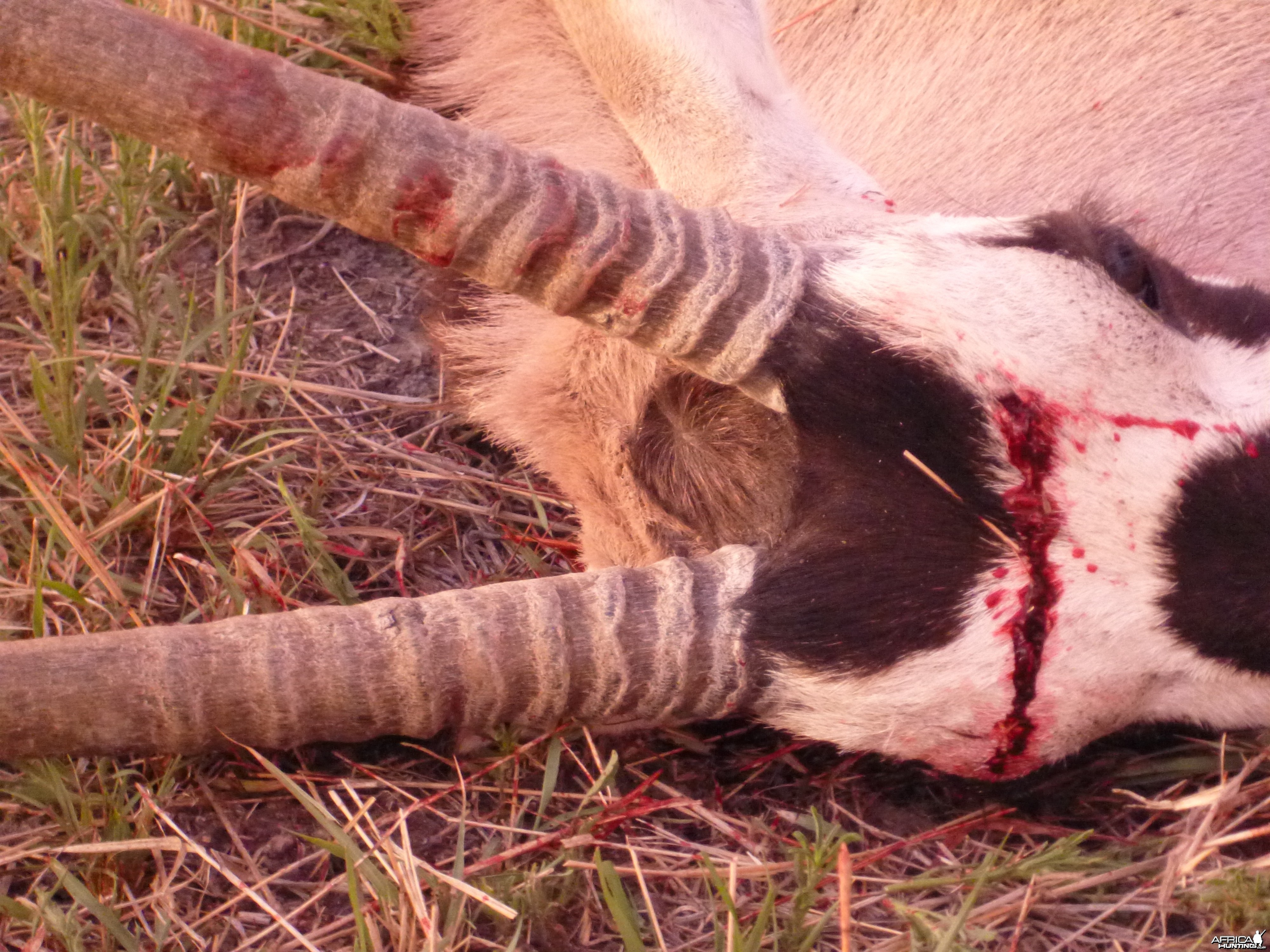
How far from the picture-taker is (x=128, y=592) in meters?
2.32

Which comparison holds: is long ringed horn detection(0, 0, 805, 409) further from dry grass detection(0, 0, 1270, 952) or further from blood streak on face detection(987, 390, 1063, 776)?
dry grass detection(0, 0, 1270, 952)

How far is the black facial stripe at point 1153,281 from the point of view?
6.48 ft

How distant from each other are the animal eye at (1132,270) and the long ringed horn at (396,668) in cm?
68

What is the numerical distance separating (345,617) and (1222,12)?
201cm

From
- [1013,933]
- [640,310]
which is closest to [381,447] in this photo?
[640,310]

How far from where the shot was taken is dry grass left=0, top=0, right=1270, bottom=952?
188 cm

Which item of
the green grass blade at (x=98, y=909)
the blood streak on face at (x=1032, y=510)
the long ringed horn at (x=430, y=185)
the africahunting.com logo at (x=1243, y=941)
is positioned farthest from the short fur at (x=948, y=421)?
the green grass blade at (x=98, y=909)

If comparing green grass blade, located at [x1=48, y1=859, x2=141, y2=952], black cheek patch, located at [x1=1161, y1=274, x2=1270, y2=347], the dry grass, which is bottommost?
green grass blade, located at [x1=48, y1=859, x2=141, y2=952]

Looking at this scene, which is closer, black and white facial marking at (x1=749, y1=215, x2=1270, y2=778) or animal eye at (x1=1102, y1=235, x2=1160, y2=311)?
black and white facial marking at (x1=749, y1=215, x2=1270, y2=778)

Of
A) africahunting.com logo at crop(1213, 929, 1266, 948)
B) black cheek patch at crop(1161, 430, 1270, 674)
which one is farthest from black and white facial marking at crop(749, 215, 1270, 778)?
africahunting.com logo at crop(1213, 929, 1266, 948)

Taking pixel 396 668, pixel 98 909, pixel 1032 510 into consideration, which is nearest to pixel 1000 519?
pixel 1032 510

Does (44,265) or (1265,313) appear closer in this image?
(1265,313)

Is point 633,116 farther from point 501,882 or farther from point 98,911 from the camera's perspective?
point 98,911

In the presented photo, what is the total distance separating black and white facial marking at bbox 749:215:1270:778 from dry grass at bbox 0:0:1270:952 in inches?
8.1
